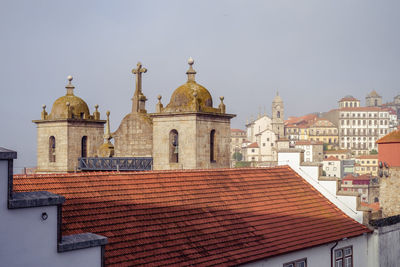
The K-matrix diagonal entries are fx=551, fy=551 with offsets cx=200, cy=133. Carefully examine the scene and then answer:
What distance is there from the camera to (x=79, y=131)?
31.2 m

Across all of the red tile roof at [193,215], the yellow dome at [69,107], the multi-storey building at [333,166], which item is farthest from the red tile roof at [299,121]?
the red tile roof at [193,215]

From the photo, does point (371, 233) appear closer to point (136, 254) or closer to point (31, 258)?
point (136, 254)

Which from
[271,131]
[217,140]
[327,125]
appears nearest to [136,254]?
[217,140]

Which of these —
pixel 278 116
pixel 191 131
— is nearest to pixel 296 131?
pixel 278 116

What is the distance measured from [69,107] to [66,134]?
151 centimetres

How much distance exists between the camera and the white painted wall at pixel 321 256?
46.9 feet

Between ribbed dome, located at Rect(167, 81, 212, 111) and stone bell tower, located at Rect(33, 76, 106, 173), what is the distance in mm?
9024

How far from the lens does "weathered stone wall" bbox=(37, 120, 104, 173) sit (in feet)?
101

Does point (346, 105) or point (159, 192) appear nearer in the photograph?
point (159, 192)

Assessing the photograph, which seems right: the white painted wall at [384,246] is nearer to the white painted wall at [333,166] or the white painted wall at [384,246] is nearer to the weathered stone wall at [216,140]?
the weathered stone wall at [216,140]

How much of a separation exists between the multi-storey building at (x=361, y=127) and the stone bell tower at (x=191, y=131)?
511 feet

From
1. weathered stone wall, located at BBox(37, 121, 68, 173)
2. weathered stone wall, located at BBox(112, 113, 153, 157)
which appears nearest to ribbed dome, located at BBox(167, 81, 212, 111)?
weathered stone wall, located at BBox(112, 113, 153, 157)

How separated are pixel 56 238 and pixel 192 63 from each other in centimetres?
1598

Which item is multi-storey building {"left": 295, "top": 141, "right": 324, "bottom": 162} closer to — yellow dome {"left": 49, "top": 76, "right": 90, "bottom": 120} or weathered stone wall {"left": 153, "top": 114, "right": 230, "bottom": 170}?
yellow dome {"left": 49, "top": 76, "right": 90, "bottom": 120}
